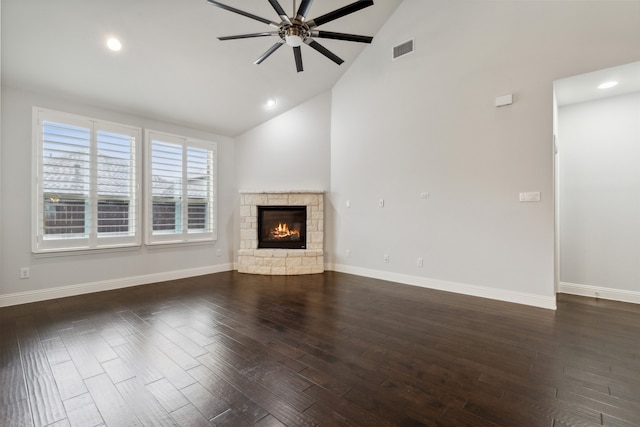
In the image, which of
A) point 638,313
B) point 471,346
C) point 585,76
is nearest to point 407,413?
point 471,346

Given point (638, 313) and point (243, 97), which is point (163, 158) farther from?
point (638, 313)

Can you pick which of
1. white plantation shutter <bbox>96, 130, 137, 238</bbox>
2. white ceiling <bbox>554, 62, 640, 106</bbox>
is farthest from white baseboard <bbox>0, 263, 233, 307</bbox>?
white ceiling <bbox>554, 62, 640, 106</bbox>

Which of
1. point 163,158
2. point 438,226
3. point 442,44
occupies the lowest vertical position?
point 438,226

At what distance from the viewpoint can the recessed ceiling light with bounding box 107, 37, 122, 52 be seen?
3.14 meters

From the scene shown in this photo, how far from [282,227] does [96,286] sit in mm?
3098

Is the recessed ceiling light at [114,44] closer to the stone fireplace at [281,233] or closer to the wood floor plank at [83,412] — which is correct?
the stone fireplace at [281,233]

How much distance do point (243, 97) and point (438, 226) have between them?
3931mm

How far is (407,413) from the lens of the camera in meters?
1.55

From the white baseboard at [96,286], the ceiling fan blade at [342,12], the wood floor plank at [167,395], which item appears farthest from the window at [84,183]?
the ceiling fan blade at [342,12]

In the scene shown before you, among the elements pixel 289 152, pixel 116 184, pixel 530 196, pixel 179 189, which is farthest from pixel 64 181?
pixel 530 196

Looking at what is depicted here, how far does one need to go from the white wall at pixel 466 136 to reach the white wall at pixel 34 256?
3.49m

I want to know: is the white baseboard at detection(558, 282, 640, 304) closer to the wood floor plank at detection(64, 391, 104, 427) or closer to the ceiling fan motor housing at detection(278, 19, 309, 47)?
the ceiling fan motor housing at detection(278, 19, 309, 47)

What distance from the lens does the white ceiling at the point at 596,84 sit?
2982 mm

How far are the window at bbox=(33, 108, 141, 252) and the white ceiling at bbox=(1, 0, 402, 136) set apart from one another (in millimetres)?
450
